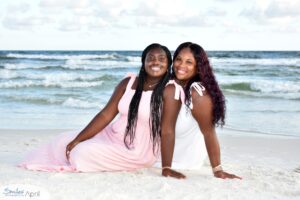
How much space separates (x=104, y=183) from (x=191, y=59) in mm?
1385

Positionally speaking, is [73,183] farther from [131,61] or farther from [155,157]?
[131,61]

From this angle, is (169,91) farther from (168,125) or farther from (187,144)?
(187,144)

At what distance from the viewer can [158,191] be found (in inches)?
167

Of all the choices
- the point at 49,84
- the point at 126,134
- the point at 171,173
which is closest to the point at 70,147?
the point at 126,134

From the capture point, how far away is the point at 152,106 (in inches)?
186

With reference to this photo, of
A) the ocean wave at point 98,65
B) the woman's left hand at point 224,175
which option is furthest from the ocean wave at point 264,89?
the ocean wave at point 98,65

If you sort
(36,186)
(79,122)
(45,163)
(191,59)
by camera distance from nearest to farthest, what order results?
(36,186) → (191,59) → (45,163) → (79,122)

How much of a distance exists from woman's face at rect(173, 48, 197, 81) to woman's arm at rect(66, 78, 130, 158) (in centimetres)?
54

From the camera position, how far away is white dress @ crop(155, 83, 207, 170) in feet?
16.0

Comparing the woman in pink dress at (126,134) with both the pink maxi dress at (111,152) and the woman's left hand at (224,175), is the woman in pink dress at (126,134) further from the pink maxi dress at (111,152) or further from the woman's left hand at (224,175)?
the woman's left hand at (224,175)

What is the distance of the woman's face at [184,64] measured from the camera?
15.4ft

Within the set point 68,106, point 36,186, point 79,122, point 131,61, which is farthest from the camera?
point 131,61

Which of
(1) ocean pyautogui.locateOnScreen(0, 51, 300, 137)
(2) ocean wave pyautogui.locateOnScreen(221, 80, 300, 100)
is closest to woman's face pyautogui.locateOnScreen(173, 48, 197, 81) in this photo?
(1) ocean pyautogui.locateOnScreen(0, 51, 300, 137)

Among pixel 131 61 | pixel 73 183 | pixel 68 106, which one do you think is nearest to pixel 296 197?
pixel 73 183
